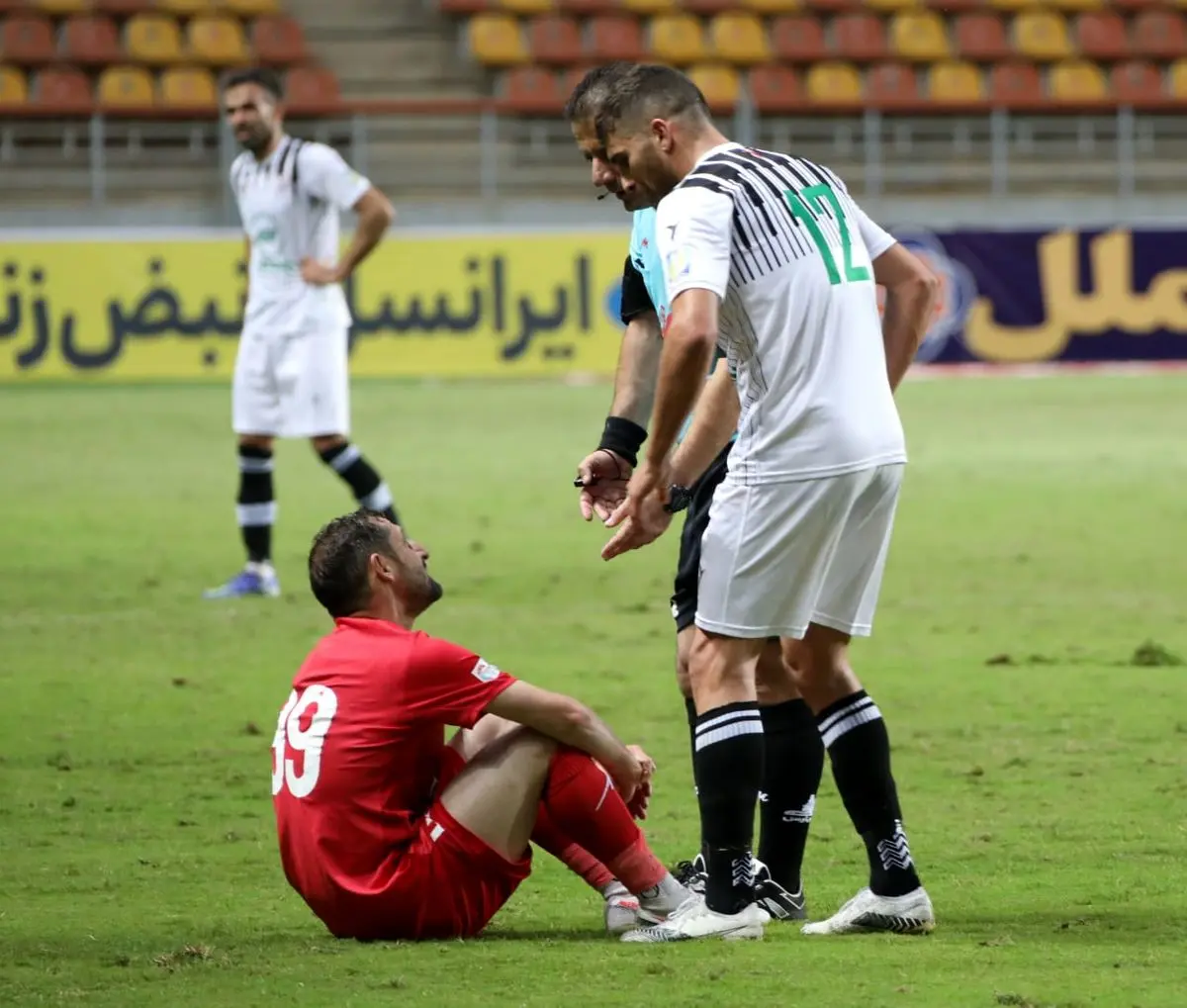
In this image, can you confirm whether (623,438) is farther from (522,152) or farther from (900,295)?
(522,152)

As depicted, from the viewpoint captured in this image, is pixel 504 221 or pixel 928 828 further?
pixel 504 221

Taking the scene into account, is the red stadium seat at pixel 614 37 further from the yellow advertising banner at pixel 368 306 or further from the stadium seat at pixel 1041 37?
the stadium seat at pixel 1041 37

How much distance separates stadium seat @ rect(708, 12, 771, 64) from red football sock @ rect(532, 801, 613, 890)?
25164mm

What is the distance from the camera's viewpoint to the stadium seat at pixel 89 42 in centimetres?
2733

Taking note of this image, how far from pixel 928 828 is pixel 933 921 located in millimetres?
1149

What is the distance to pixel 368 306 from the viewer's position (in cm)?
2402

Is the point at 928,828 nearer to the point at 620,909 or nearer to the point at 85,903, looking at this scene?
the point at 620,909

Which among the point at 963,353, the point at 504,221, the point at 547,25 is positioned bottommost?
the point at 963,353

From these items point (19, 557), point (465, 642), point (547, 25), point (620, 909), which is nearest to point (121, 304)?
point (547, 25)

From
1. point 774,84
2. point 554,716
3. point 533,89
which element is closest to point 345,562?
point 554,716

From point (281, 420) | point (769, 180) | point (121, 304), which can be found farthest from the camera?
point (121, 304)

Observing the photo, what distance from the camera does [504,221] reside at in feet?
83.4

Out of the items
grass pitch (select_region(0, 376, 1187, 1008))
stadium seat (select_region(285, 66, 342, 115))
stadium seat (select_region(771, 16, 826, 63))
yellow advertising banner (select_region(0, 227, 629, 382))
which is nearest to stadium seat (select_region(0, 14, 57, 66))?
stadium seat (select_region(285, 66, 342, 115))

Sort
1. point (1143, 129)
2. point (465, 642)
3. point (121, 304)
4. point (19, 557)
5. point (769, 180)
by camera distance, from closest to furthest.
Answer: point (769, 180)
point (465, 642)
point (19, 557)
point (121, 304)
point (1143, 129)
